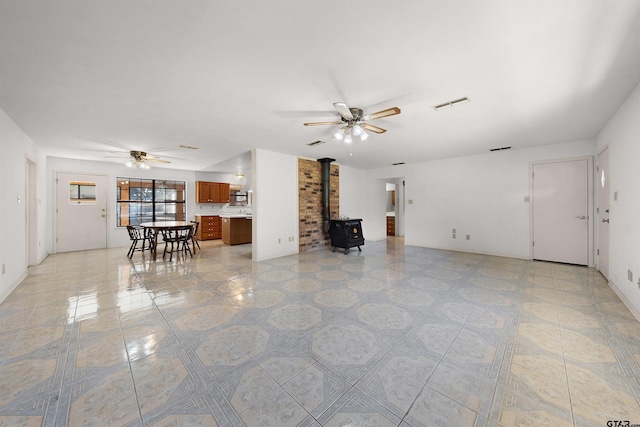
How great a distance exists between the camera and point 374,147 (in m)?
5.01

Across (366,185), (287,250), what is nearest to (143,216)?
(287,250)

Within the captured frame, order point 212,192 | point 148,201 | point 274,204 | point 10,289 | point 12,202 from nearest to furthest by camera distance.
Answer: point 10,289 < point 12,202 < point 274,204 < point 148,201 < point 212,192

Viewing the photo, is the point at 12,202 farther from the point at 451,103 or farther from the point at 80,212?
the point at 451,103

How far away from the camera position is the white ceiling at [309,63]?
60.3 inches

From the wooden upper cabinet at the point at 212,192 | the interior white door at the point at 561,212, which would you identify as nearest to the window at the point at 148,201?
the wooden upper cabinet at the point at 212,192

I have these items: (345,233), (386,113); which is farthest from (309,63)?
(345,233)

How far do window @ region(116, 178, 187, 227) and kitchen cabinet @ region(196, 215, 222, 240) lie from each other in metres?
0.61

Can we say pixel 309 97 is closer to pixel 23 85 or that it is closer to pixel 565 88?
pixel 565 88

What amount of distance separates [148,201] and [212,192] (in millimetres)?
1853

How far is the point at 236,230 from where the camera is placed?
7.30 meters

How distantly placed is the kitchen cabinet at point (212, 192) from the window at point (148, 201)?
0.52 metres

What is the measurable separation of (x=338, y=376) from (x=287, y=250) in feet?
13.7

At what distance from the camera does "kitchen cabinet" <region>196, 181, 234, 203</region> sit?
8.09 meters

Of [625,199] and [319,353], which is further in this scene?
[625,199]
